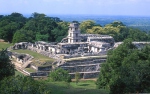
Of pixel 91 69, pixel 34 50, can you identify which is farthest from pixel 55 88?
pixel 34 50

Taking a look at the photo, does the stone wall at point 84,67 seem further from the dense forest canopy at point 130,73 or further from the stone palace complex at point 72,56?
the dense forest canopy at point 130,73

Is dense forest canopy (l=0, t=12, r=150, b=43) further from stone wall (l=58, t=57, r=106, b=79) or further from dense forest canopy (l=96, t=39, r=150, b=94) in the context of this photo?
dense forest canopy (l=96, t=39, r=150, b=94)

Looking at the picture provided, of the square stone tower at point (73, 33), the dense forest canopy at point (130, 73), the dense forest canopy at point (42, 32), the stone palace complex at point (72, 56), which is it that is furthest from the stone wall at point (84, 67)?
the dense forest canopy at point (42, 32)

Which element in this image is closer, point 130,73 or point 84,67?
point 130,73

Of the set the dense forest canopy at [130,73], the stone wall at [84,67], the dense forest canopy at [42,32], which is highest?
the dense forest canopy at [130,73]

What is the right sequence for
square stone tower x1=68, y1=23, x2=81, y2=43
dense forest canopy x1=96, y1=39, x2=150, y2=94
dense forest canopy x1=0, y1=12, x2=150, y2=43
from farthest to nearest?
dense forest canopy x1=0, y1=12, x2=150, y2=43 < square stone tower x1=68, y1=23, x2=81, y2=43 < dense forest canopy x1=96, y1=39, x2=150, y2=94

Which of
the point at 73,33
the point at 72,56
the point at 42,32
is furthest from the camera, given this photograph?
the point at 42,32

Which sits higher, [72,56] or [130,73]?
[130,73]

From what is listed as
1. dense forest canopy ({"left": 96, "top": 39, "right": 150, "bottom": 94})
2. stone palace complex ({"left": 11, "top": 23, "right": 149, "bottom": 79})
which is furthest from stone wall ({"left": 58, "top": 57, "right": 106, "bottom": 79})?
dense forest canopy ({"left": 96, "top": 39, "right": 150, "bottom": 94})

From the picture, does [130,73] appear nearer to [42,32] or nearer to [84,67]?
[84,67]

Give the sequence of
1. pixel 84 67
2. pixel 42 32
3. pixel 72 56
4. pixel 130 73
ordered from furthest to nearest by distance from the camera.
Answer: pixel 42 32 → pixel 72 56 → pixel 84 67 → pixel 130 73

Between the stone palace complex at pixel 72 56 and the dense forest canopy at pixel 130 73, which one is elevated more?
the dense forest canopy at pixel 130 73

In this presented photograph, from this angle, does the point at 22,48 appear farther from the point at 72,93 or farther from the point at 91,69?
the point at 72,93

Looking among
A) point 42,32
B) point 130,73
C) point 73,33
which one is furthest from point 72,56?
point 42,32
